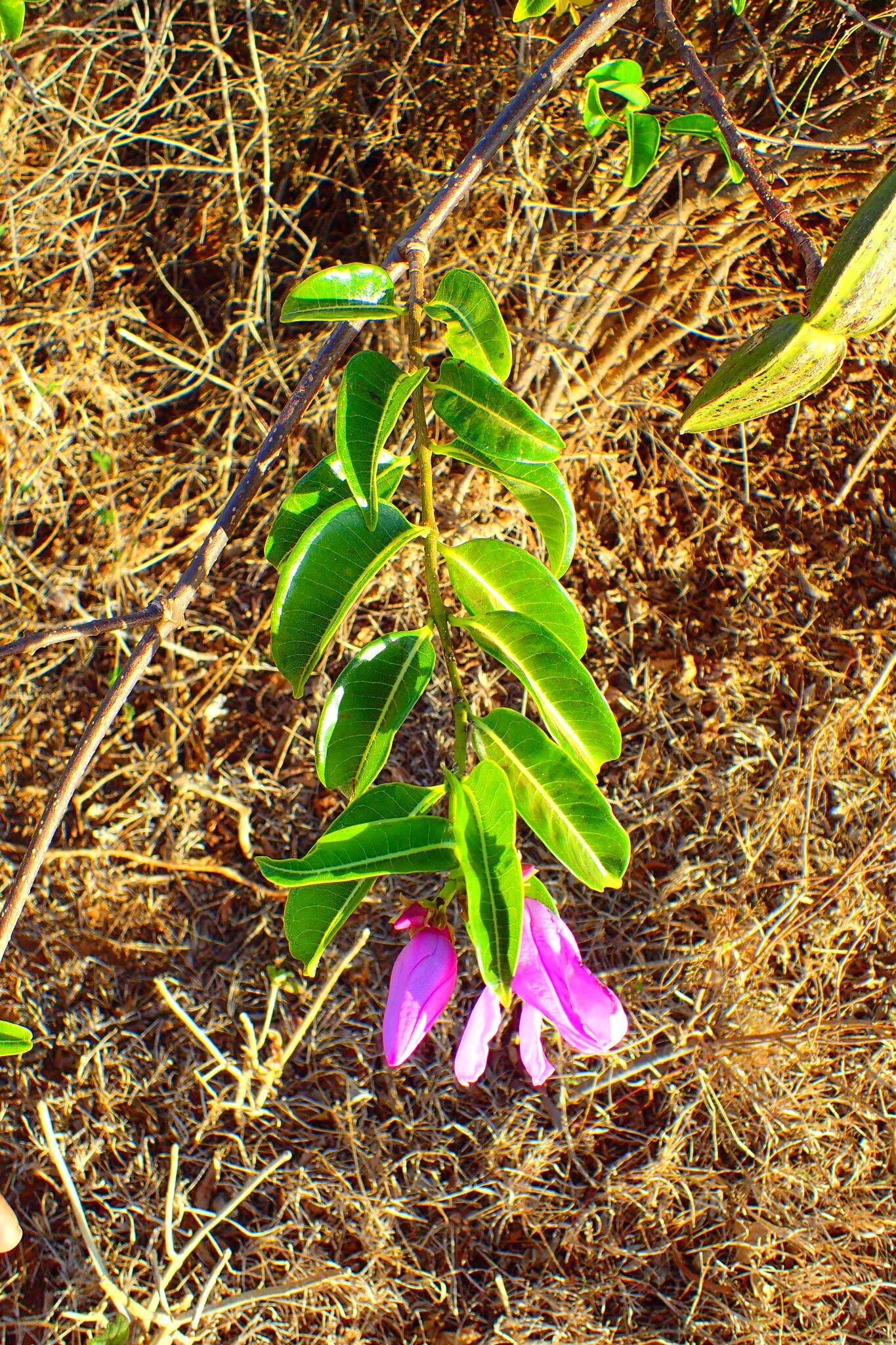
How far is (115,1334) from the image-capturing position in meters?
1.77

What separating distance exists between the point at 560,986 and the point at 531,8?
40.3 inches

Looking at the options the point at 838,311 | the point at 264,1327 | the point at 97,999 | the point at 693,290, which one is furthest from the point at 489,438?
the point at 264,1327

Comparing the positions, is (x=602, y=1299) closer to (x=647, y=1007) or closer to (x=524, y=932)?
(x=647, y=1007)

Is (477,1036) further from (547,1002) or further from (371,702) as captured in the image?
(371,702)

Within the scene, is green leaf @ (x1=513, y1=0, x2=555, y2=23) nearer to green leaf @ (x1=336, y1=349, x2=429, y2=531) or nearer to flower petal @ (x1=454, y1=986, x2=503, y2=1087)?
green leaf @ (x1=336, y1=349, x2=429, y2=531)

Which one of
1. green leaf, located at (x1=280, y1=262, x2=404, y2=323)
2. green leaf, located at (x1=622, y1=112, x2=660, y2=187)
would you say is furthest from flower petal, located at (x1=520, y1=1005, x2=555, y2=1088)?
green leaf, located at (x1=622, y1=112, x2=660, y2=187)

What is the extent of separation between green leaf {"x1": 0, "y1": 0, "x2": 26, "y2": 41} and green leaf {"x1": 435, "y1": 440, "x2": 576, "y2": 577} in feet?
2.05

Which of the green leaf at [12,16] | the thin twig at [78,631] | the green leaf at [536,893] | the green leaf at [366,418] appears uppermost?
the green leaf at [12,16]

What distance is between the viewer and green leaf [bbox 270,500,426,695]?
74 centimetres

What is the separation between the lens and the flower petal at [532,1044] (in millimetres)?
764

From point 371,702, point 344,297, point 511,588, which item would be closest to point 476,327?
point 344,297

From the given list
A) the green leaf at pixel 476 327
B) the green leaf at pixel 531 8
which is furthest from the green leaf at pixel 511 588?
the green leaf at pixel 531 8

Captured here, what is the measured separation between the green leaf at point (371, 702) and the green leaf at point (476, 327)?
230 millimetres

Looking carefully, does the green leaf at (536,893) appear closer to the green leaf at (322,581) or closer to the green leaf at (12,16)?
the green leaf at (322,581)
